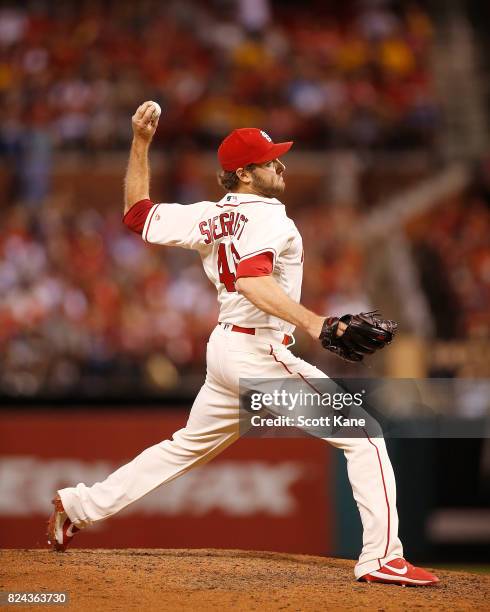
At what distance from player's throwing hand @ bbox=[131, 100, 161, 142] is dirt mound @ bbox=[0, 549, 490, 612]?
76.3 inches

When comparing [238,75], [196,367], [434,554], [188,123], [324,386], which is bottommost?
[434,554]

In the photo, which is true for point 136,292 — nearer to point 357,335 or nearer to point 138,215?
point 138,215

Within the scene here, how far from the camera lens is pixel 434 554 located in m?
7.57

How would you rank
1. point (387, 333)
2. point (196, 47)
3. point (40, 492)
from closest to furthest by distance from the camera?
point (387, 333) → point (40, 492) → point (196, 47)

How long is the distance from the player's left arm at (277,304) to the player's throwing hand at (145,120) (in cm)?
103

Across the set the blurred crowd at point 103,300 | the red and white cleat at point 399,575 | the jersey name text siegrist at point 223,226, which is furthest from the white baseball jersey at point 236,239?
the blurred crowd at point 103,300

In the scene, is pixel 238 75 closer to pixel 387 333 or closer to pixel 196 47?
pixel 196 47

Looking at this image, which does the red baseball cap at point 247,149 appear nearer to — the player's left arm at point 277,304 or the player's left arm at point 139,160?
the player's left arm at point 139,160

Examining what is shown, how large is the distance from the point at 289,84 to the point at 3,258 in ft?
17.6

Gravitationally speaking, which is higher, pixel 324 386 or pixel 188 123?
pixel 188 123

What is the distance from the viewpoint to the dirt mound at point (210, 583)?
13.7ft

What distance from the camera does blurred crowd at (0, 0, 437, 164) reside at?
46.6 ft

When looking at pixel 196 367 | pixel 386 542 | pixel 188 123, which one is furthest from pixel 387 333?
pixel 188 123

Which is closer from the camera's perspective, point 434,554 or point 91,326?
point 434,554
